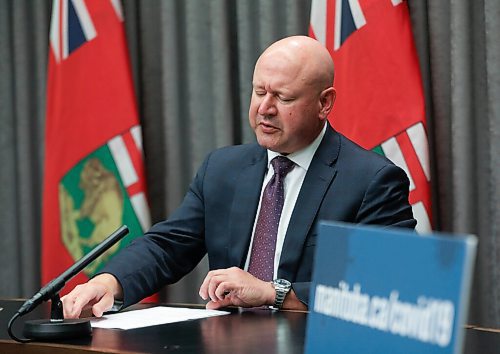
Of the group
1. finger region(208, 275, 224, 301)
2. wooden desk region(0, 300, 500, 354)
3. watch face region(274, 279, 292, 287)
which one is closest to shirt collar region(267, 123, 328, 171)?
watch face region(274, 279, 292, 287)

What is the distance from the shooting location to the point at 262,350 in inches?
65.8

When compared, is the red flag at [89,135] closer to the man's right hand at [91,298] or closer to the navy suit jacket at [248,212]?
the navy suit jacket at [248,212]

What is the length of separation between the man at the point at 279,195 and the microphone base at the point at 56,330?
489 millimetres

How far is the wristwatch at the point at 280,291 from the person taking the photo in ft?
7.73

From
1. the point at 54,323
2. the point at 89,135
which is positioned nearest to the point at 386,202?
the point at 54,323

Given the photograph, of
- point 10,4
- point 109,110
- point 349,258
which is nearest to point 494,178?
point 109,110

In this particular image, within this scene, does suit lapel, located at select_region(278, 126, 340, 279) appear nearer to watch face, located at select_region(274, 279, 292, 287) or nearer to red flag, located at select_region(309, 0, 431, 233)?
watch face, located at select_region(274, 279, 292, 287)

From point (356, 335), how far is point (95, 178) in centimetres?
281

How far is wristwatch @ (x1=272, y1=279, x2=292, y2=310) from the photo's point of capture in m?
2.36

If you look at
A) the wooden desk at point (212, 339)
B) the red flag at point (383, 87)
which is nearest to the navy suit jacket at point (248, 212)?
the wooden desk at point (212, 339)

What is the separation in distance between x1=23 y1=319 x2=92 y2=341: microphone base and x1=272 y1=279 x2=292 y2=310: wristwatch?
0.60 meters

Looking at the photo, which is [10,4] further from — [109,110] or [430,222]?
[430,222]

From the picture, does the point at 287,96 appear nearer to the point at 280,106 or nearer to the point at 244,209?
the point at 280,106

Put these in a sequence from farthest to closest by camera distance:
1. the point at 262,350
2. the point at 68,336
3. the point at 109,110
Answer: the point at 109,110
the point at 68,336
the point at 262,350
